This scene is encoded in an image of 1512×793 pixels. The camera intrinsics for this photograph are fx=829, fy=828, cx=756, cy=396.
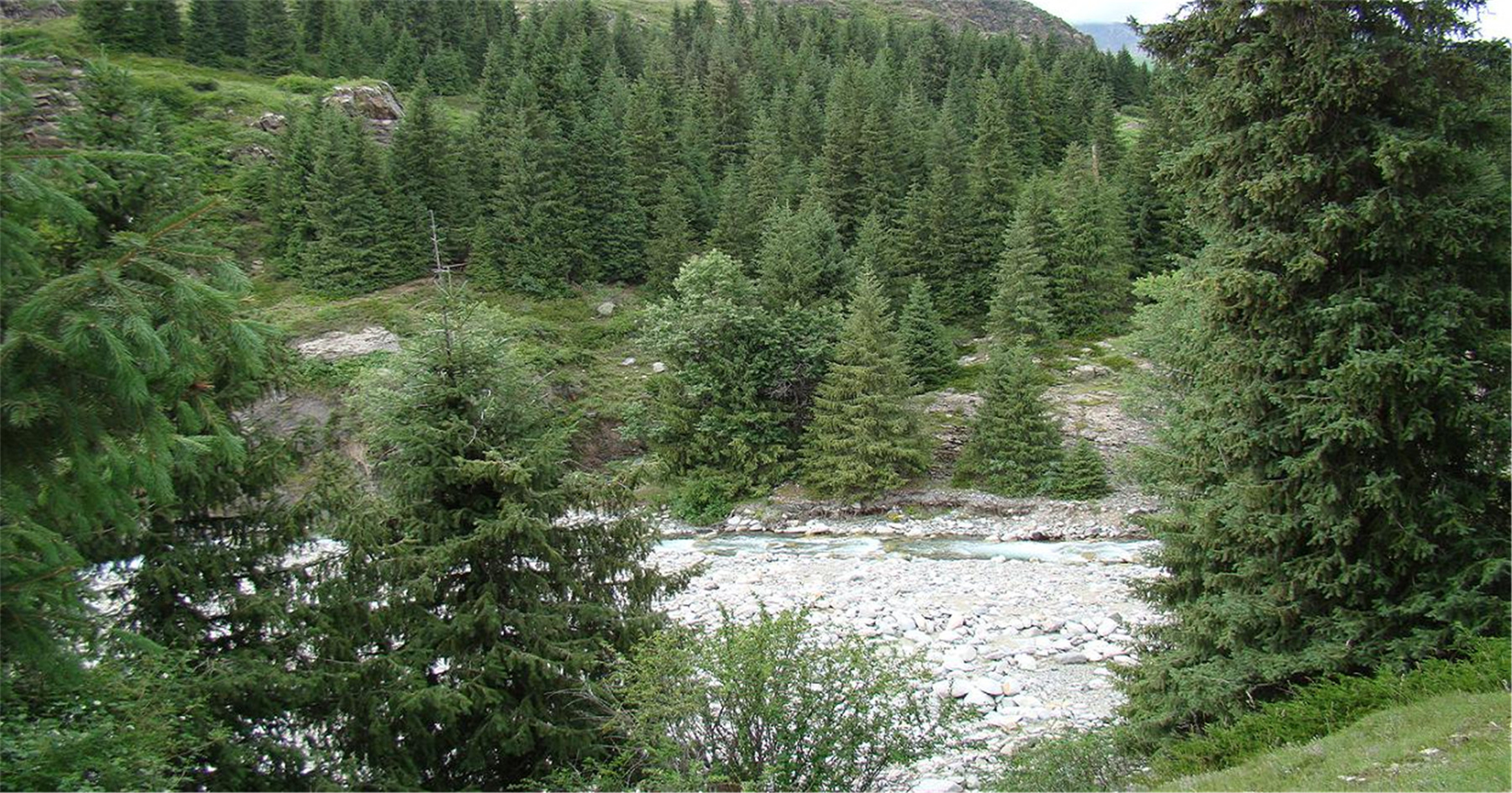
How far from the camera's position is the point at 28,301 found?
4.60m

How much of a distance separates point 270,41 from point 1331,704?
93.3 m

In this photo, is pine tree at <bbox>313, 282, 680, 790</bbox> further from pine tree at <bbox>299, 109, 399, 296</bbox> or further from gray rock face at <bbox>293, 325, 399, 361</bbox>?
pine tree at <bbox>299, 109, 399, 296</bbox>

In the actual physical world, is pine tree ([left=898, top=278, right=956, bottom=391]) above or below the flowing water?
above

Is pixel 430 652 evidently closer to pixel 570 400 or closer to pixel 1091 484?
pixel 1091 484

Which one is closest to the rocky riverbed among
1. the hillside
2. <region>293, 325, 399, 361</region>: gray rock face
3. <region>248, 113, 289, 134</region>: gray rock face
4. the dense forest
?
the dense forest

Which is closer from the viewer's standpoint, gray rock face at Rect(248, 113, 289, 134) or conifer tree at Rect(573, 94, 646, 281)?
conifer tree at Rect(573, 94, 646, 281)

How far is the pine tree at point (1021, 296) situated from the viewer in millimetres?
44938

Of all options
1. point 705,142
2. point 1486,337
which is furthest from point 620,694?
point 705,142

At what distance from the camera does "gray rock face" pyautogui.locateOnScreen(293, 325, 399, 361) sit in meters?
41.4

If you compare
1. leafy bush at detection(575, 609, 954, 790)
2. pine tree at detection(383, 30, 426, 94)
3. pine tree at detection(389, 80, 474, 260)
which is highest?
pine tree at detection(383, 30, 426, 94)

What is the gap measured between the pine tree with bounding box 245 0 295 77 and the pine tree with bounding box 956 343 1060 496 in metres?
74.4

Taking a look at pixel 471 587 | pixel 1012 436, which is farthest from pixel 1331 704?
pixel 1012 436

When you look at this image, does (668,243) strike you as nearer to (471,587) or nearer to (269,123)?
(269,123)

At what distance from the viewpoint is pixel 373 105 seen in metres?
62.0
